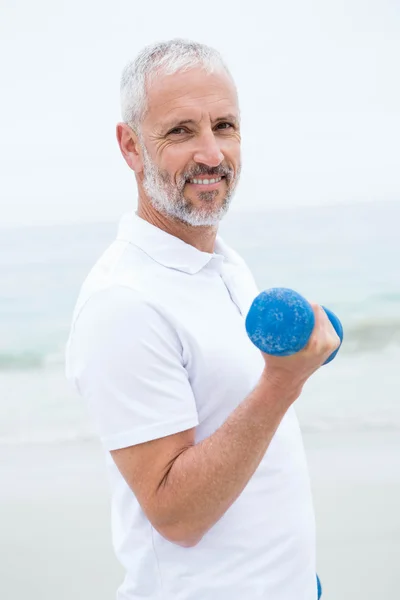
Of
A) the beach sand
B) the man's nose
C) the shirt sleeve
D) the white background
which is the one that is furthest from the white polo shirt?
the white background

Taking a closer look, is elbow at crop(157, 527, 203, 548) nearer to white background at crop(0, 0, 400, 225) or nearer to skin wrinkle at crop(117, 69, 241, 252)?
skin wrinkle at crop(117, 69, 241, 252)

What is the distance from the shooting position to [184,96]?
3.37 feet

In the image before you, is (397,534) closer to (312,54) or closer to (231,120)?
(231,120)

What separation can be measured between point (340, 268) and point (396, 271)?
393 mm

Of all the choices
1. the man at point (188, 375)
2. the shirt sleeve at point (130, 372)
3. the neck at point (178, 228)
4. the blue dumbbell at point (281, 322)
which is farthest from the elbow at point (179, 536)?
the neck at point (178, 228)

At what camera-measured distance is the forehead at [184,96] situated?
3.37 ft

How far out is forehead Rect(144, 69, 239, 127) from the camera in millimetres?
1026

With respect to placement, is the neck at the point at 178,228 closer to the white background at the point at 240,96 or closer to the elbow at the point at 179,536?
the elbow at the point at 179,536

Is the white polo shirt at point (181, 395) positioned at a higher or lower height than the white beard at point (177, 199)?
lower

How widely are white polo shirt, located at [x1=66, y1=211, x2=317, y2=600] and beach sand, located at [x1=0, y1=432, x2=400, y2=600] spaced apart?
1283 millimetres

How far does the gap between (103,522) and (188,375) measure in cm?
179

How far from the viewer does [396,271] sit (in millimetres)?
5309

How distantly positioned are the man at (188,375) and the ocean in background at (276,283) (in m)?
2.78

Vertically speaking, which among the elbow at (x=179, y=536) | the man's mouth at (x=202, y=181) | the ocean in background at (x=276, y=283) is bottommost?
Answer: the ocean in background at (x=276, y=283)
